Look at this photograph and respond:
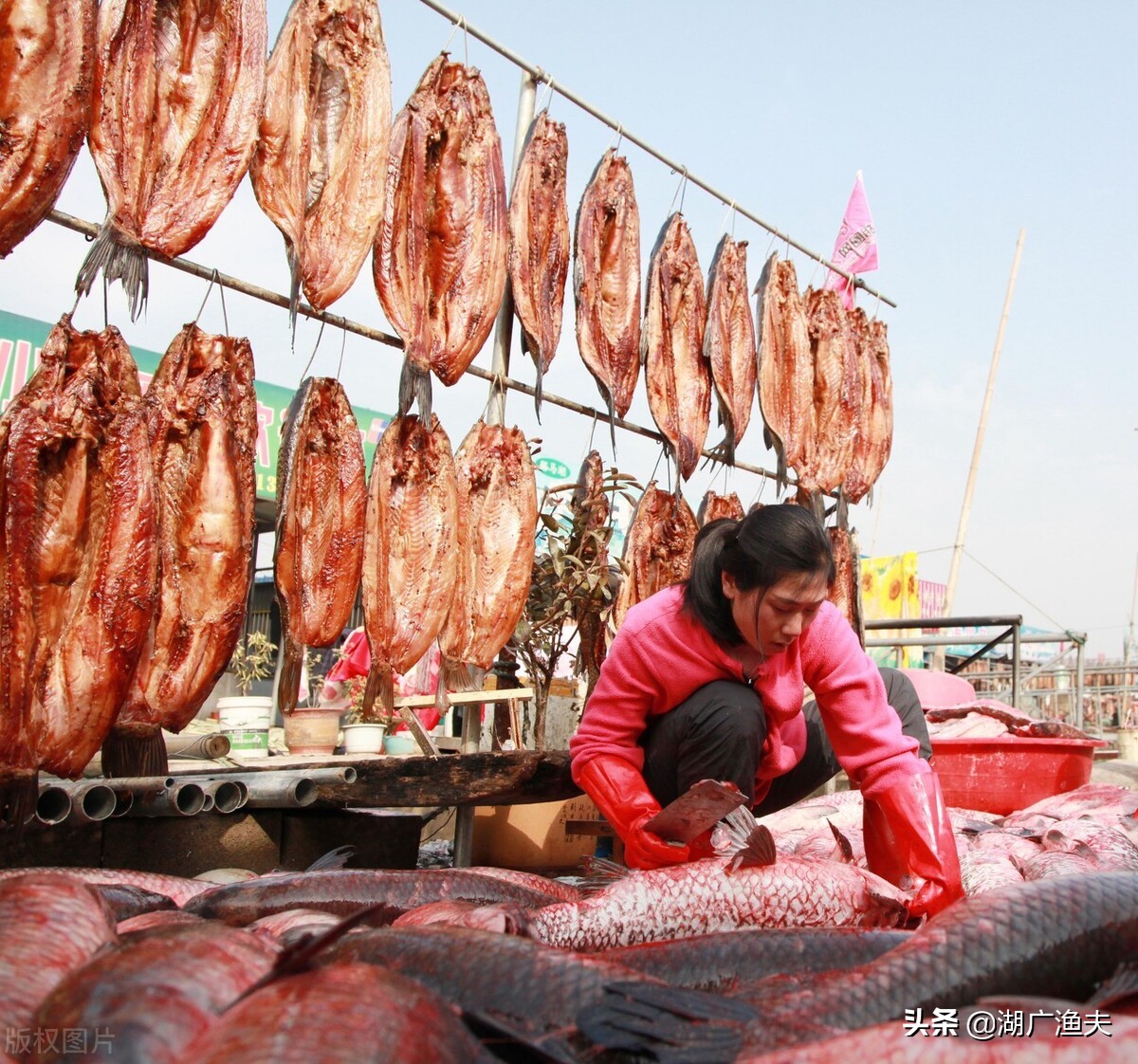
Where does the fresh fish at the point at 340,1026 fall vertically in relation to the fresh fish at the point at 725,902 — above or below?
above

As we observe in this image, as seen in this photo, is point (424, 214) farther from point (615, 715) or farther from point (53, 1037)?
point (53, 1037)

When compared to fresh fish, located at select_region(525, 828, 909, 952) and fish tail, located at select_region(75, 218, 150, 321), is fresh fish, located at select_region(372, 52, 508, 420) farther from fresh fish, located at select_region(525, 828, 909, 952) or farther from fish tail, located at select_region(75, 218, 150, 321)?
fresh fish, located at select_region(525, 828, 909, 952)

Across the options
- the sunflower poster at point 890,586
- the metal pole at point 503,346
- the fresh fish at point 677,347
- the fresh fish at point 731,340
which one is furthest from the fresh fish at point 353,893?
the sunflower poster at point 890,586

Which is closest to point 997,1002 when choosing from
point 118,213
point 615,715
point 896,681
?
point 615,715

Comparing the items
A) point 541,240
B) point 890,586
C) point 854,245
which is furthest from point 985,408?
point 541,240

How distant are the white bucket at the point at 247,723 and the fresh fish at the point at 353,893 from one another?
291 cm

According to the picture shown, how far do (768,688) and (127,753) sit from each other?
7.48 feet

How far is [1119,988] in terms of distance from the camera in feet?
5.58

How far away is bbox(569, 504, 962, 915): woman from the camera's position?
10.8 feet

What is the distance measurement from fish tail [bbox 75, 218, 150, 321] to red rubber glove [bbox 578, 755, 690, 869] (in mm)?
2313

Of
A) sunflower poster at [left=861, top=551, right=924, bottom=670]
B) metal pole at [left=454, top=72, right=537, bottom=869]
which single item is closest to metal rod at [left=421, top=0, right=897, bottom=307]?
metal pole at [left=454, top=72, right=537, bottom=869]

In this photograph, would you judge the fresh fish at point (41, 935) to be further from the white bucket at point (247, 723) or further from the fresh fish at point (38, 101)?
the white bucket at point (247, 723)

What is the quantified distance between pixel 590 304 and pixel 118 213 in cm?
249

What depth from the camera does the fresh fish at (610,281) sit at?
547 centimetres
